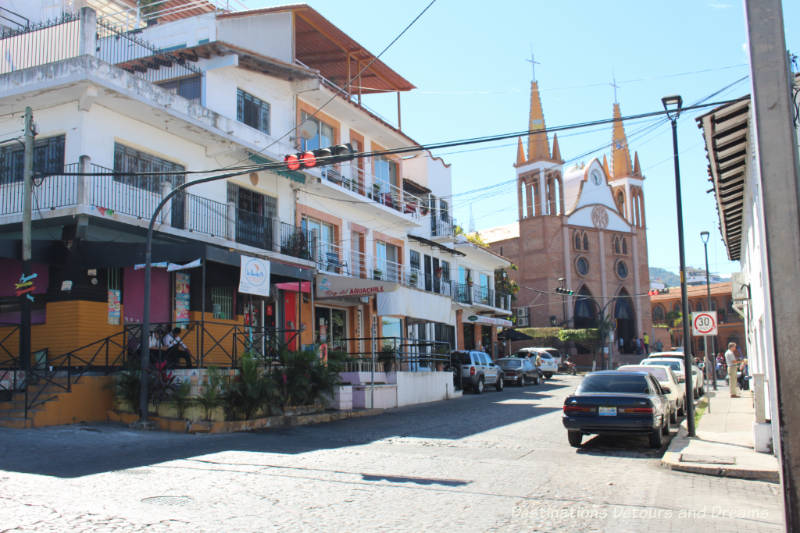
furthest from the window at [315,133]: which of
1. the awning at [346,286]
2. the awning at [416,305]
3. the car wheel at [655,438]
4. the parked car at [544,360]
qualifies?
the parked car at [544,360]

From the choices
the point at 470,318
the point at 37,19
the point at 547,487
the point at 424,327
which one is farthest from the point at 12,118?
the point at 470,318

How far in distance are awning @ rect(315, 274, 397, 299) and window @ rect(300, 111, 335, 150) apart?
5.03m

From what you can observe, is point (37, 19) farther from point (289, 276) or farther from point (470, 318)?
point (470, 318)

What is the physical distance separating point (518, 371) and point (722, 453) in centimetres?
2329

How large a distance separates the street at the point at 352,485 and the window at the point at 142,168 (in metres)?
6.80

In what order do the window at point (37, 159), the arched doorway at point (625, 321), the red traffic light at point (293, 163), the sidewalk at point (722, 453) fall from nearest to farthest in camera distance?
1. the sidewalk at point (722, 453)
2. the red traffic light at point (293, 163)
3. the window at point (37, 159)
4. the arched doorway at point (625, 321)

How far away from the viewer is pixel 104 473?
924 cm

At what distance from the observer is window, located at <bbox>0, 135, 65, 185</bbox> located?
17.3m

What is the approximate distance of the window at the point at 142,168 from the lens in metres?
17.9

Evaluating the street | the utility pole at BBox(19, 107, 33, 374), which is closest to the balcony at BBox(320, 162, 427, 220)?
the utility pole at BBox(19, 107, 33, 374)

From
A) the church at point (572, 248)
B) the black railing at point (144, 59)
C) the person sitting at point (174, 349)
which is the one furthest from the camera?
the church at point (572, 248)

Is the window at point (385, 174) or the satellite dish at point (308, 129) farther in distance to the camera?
the window at point (385, 174)

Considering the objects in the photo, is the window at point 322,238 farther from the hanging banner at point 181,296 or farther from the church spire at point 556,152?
the church spire at point 556,152

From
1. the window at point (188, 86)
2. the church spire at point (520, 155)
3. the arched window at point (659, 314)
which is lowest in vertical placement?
the arched window at point (659, 314)
